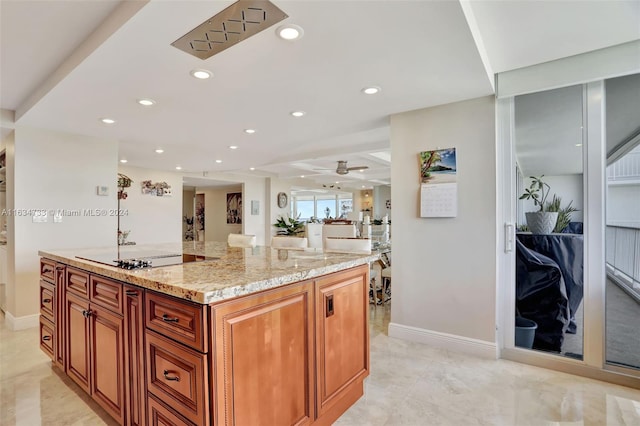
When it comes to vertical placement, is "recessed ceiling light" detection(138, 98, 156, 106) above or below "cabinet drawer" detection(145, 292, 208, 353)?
above

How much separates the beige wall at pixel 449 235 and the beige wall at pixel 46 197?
3.62m

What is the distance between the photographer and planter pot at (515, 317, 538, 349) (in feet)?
8.61

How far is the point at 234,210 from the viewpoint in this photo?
30.6ft

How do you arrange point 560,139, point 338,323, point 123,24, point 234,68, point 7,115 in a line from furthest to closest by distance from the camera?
point 7,115
point 560,139
point 234,68
point 338,323
point 123,24

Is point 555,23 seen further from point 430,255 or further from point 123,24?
point 123,24

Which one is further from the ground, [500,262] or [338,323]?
[500,262]

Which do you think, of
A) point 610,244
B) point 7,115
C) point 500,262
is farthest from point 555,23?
point 7,115

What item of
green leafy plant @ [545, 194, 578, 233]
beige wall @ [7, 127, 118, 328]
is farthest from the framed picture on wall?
green leafy plant @ [545, 194, 578, 233]

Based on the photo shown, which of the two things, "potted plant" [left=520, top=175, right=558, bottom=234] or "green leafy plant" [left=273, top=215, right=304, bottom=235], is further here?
"green leafy plant" [left=273, top=215, right=304, bottom=235]

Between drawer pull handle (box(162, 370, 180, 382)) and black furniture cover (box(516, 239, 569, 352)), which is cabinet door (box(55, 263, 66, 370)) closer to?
drawer pull handle (box(162, 370, 180, 382))

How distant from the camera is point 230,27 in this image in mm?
1658

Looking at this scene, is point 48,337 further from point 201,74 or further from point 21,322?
point 201,74

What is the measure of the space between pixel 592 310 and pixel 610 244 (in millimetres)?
494

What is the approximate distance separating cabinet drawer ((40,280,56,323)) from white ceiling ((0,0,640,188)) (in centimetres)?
153
